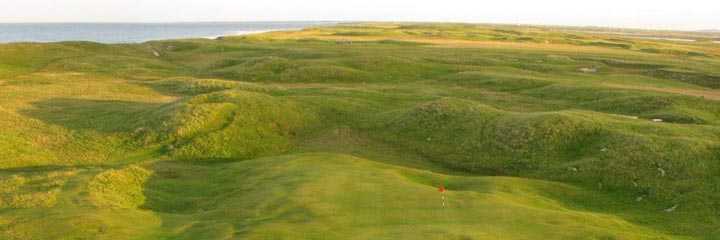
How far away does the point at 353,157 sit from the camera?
35.3m

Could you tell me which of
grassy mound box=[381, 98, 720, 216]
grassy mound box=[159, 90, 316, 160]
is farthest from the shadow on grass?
grassy mound box=[381, 98, 720, 216]

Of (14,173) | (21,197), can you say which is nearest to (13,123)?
(14,173)

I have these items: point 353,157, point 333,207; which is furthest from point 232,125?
point 333,207

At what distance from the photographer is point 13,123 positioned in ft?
139

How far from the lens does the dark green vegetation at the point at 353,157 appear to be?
2248cm

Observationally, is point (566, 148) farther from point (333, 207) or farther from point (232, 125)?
point (232, 125)

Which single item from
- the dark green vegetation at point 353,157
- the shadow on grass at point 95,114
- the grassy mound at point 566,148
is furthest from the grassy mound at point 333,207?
the shadow on grass at point 95,114

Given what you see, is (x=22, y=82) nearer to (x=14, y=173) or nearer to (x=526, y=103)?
(x=14, y=173)

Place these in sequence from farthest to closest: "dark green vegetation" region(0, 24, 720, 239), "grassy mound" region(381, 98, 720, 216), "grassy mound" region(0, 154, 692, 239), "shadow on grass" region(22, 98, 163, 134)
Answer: "shadow on grass" region(22, 98, 163, 134)
"grassy mound" region(381, 98, 720, 216)
"dark green vegetation" region(0, 24, 720, 239)
"grassy mound" region(0, 154, 692, 239)

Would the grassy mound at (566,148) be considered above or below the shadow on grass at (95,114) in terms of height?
above

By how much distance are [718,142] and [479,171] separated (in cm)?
1455

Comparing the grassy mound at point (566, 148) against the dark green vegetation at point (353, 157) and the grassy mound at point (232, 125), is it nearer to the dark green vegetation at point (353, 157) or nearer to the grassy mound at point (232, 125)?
the dark green vegetation at point (353, 157)

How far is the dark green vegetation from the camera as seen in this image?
22484mm

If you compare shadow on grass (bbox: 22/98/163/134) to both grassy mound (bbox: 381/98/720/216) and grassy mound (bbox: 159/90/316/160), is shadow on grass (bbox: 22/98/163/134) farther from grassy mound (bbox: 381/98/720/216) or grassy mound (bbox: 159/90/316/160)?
grassy mound (bbox: 381/98/720/216)
